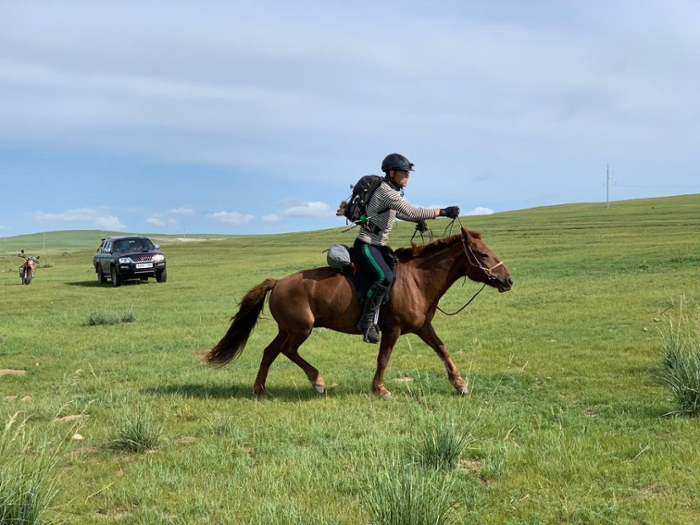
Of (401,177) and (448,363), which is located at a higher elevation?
(401,177)

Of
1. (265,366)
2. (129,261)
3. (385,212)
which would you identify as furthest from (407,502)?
(129,261)

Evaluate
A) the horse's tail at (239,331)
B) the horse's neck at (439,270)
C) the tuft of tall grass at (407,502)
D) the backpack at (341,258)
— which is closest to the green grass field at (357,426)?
the tuft of tall grass at (407,502)

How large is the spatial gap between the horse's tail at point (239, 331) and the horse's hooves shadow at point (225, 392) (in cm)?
Result: 41

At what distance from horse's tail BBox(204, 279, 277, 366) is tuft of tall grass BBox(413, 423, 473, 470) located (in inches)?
158

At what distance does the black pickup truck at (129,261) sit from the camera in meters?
27.7

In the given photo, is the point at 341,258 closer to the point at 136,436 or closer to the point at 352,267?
the point at 352,267

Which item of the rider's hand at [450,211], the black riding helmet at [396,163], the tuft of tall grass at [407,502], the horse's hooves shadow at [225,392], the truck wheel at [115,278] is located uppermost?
the black riding helmet at [396,163]

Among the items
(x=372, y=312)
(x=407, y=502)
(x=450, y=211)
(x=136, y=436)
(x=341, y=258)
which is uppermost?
(x=450, y=211)

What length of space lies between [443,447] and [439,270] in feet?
11.7

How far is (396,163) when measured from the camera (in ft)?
25.0

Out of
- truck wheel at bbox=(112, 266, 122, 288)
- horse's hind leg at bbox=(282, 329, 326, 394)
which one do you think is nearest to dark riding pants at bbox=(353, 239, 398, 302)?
horse's hind leg at bbox=(282, 329, 326, 394)

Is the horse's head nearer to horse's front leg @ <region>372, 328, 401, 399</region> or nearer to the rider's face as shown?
the rider's face

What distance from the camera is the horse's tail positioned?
332 inches

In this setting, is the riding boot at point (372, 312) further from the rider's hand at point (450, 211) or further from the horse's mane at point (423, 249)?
the rider's hand at point (450, 211)
